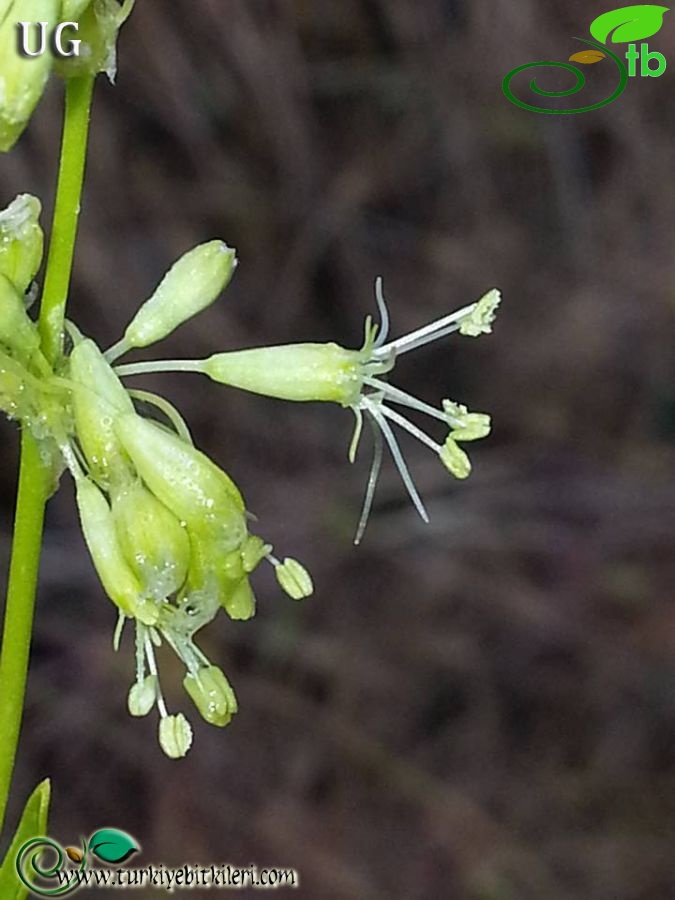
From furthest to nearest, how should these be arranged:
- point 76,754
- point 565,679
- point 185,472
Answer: point 565,679 → point 76,754 → point 185,472

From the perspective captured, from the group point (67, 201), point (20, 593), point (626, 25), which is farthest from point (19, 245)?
point (626, 25)

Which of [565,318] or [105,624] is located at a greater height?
[565,318]

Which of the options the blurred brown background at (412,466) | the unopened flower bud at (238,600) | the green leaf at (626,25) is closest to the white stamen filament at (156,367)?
the unopened flower bud at (238,600)

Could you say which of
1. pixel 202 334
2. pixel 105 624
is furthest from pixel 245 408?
pixel 105 624

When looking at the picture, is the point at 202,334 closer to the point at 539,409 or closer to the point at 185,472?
the point at 539,409

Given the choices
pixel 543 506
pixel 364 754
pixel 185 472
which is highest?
pixel 543 506

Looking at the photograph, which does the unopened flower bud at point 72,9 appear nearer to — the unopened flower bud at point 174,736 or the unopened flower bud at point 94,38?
the unopened flower bud at point 94,38
